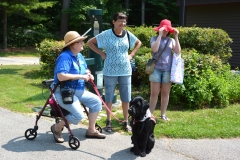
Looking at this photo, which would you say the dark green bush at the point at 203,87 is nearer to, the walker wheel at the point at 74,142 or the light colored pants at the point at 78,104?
the light colored pants at the point at 78,104

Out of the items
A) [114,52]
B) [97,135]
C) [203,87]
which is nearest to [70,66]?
[114,52]

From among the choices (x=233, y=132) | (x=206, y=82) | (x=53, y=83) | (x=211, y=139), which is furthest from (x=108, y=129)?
(x=206, y=82)

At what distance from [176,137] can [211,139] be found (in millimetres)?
538

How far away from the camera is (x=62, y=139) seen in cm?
503

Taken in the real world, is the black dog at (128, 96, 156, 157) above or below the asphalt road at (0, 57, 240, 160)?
above

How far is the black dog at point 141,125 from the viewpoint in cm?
450

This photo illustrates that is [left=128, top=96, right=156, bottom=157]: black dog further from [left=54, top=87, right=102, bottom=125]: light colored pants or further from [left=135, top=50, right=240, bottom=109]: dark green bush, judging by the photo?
[left=135, top=50, right=240, bottom=109]: dark green bush

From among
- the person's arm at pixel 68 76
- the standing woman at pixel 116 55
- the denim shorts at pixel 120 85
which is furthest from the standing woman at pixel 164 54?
the person's arm at pixel 68 76

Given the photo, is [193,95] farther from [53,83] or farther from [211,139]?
[53,83]

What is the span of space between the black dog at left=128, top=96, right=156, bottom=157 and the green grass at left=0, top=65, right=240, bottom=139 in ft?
2.88

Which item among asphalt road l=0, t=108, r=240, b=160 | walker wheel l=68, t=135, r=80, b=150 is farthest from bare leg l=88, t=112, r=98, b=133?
walker wheel l=68, t=135, r=80, b=150

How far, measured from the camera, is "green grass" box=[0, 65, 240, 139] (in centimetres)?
555

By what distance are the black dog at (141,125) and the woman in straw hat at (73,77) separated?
2.49 feet

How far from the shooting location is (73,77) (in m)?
4.64
